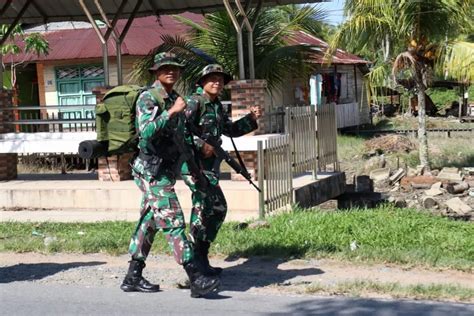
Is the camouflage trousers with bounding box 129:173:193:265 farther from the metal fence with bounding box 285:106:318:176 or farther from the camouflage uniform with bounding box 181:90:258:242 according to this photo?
the metal fence with bounding box 285:106:318:176

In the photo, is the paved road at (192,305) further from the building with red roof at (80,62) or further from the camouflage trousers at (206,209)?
the building with red roof at (80,62)

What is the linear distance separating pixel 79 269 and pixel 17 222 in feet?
12.9

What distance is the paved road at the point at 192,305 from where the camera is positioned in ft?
19.5

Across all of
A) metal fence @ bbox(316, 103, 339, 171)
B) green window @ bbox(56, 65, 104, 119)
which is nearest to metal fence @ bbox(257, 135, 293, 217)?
metal fence @ bbox(316, 103, 339, 171)

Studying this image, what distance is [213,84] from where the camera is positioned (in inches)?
262

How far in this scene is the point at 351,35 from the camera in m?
19.0

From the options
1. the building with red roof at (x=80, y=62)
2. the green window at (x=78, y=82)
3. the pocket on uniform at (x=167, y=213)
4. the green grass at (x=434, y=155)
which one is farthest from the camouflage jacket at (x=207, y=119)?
the green window at (x=78, y=82)

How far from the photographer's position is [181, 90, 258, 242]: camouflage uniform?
6613 mm

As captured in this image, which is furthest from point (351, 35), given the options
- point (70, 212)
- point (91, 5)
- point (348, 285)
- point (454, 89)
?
point (454, 89)

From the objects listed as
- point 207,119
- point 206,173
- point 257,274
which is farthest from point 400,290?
point 207,119

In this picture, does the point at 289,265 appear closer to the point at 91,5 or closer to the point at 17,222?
the point at 17,222

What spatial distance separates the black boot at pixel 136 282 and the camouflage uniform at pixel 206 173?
1.79ft

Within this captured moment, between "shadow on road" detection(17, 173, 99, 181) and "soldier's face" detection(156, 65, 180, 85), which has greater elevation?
"soldier's face" detection(156, 65, 180, 85)

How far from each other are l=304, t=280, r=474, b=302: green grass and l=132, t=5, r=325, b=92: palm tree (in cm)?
1219
